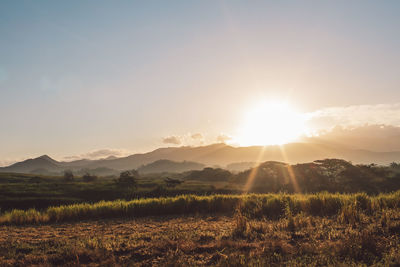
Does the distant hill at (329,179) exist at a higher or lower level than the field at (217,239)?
lower

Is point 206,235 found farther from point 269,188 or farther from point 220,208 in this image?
point 269,188

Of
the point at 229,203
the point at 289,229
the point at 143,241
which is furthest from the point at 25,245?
the point at 229,203

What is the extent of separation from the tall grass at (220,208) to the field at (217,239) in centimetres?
6

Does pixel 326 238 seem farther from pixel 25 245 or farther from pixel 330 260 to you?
pixel 25 245

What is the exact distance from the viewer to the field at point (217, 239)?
6027mm

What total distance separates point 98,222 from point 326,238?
10.2 metres

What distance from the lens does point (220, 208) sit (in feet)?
49.8

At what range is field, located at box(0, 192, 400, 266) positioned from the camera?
6027 millimetres

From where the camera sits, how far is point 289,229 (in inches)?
346

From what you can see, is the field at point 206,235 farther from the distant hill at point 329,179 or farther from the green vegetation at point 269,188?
the distant hill at point 329,179

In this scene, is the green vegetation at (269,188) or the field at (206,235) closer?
the field at (206,235)

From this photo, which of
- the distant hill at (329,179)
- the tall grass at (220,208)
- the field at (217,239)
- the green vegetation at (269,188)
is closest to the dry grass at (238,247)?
the field at (217,239)

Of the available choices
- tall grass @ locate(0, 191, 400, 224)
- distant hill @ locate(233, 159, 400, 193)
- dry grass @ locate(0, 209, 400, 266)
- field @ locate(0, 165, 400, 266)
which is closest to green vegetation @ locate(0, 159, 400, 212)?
distant hill @ locate(233, 159, 400, 193)

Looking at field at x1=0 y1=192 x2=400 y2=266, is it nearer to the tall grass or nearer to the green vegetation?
the tall grass
